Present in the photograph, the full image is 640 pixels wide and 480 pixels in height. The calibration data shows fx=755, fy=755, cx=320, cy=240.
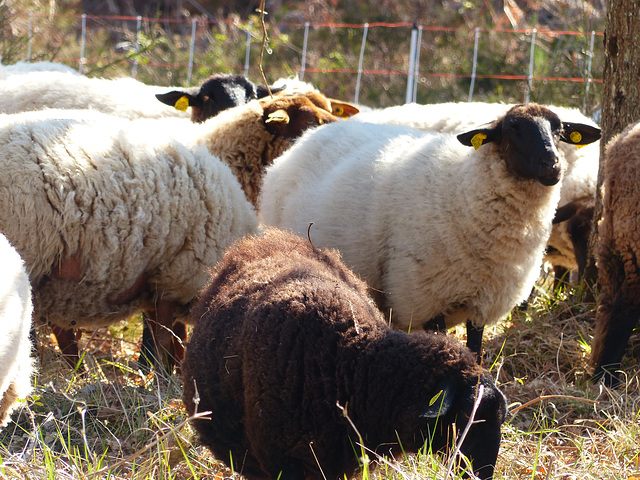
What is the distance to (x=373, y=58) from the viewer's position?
13109 millimetres

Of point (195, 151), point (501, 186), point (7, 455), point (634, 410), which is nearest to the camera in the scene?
point (7, 455)

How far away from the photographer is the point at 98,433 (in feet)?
10.7

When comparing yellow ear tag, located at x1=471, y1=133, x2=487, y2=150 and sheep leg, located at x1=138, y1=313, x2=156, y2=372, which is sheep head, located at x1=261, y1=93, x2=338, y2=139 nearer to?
yellow ear tag, located at x1=471, y1=133, x2=487, y2=150

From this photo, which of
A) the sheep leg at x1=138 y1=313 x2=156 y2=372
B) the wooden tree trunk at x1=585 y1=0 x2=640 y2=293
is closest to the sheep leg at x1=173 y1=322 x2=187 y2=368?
the sheep leg at x1=138 y1=313 x2=156 y2=372

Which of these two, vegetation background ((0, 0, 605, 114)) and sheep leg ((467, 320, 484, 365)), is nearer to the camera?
sheep leg ((467, 320, 484, 365))

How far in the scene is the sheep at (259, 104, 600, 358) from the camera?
3826mm

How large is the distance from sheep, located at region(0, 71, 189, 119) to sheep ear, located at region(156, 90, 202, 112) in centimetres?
20

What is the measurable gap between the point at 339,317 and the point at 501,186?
5.36 feet

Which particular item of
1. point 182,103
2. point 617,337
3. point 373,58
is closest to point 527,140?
point 617,337

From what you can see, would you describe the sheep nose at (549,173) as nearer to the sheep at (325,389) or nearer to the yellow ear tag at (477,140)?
the yellow ear tag at (477,140)

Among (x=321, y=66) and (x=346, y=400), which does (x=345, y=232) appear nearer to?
(x=346, y=400)

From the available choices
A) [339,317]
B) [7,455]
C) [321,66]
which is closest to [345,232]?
[339,317]

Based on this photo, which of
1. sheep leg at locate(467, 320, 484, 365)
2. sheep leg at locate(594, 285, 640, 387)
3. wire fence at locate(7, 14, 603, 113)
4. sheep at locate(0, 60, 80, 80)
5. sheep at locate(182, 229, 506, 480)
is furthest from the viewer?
wire fence at locate(7, 14, 603, 113)

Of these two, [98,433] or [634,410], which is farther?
[634,410]
